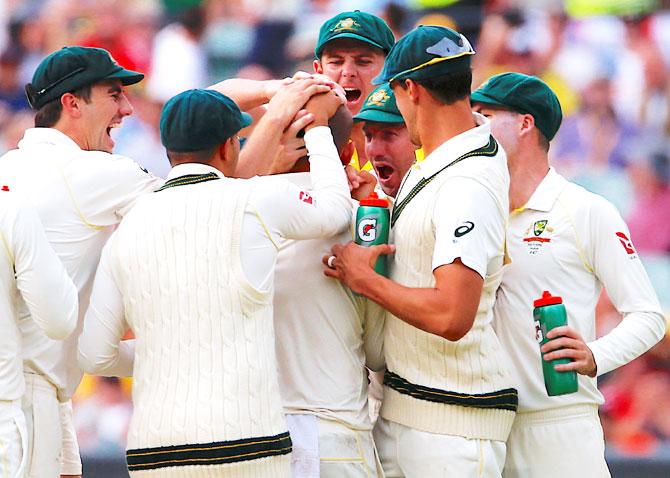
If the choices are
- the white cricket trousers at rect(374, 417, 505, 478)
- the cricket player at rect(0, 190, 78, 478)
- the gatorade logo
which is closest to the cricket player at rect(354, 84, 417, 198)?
the gatorade logo

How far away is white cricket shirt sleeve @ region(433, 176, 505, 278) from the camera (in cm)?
404

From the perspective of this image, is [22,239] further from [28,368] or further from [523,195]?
[523,195]

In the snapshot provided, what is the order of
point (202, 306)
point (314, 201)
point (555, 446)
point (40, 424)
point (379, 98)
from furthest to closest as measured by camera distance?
point (379, 98) → point (555, 446) → point (40, 424) → point (314, 201) → point (202, 306)

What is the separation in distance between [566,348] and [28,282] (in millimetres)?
1806

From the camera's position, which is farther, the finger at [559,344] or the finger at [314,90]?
the finger at [314,90]

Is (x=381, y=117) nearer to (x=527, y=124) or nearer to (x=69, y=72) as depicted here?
(x=527, y=124)

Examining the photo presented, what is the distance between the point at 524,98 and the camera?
4.89m

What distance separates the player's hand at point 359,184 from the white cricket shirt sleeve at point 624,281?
2.73 feet

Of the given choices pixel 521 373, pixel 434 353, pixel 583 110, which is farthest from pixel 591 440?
pixel 583 110

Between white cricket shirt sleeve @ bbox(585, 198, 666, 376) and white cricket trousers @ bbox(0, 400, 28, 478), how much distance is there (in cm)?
209

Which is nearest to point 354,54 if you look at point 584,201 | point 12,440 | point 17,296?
point 584,201

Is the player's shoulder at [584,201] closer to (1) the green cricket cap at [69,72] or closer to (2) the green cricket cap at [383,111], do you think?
(2) the green cricket cap at [383,111]

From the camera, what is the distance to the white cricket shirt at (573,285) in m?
4.68

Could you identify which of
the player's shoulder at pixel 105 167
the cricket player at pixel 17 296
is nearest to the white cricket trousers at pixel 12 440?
the cricket player at pixel 17 296
